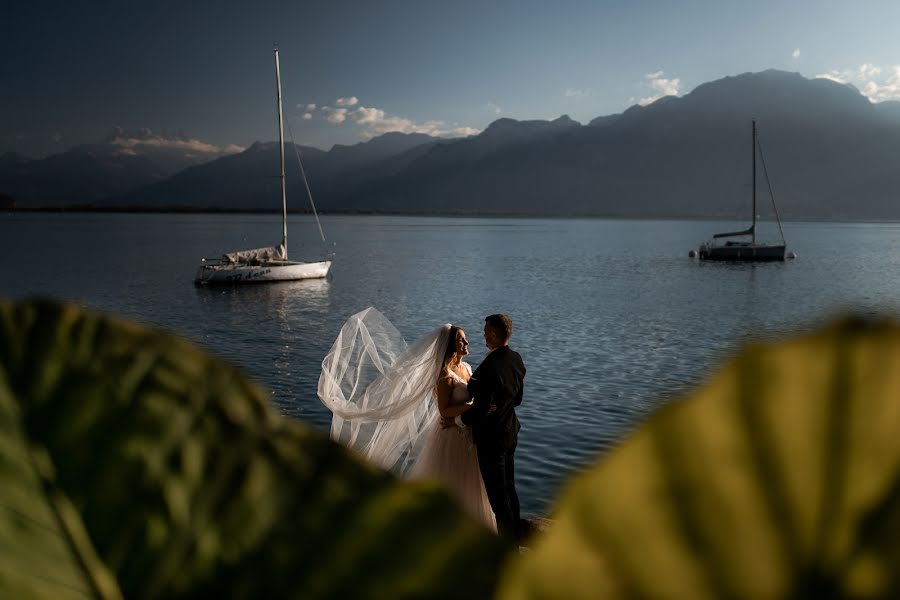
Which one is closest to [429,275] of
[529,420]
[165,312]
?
[165,312]

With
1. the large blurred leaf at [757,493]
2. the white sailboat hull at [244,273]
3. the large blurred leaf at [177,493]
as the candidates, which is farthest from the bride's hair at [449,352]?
the white sailboat hull at [244,273]

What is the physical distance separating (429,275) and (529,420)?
4048cm

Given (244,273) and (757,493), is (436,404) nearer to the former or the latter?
(757,493)

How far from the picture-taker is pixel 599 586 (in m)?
0.20

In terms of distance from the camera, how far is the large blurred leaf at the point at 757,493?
0.51 feet

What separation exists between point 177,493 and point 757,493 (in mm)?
220

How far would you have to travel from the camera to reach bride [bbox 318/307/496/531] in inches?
317

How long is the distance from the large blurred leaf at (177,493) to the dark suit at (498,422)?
711cm

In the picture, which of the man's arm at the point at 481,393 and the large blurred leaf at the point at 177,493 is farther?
the man's arm at the point at 481,393

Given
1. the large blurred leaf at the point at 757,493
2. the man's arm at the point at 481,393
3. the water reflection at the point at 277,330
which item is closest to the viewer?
the large blurred leaf at the point at 757,493

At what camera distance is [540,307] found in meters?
40.7

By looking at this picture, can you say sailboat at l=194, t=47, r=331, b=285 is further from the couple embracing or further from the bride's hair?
the bride's hair

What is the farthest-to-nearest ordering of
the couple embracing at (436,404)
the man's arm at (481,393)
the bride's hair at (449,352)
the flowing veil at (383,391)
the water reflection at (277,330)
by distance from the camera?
the water reflection at (277,330)
the flowing veil at (383,391)
the bride's hair at (449,352)
the couple embracing at (436,404)
the man's arm at (481,393)

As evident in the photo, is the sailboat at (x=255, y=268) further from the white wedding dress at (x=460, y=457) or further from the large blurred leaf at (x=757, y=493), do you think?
the large blurred leaf at (x=757, y=493)
